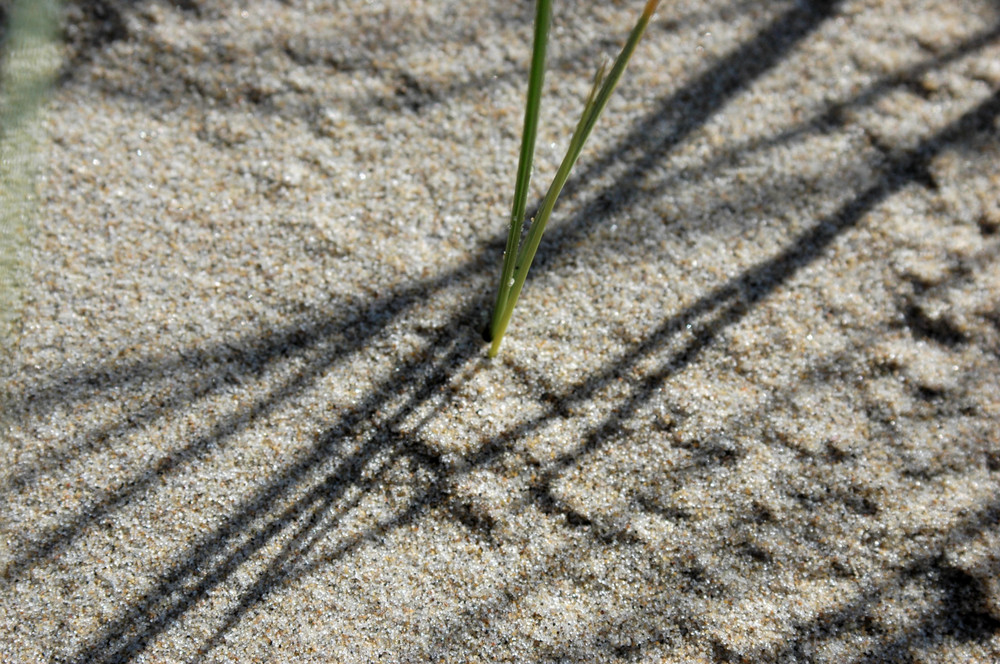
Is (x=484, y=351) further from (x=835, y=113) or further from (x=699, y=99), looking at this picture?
(x=835, y=113)

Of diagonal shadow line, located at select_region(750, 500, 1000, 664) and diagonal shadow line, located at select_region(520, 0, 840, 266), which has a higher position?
diagonal shadow line, located at select_region(520, 0, 840, 266)

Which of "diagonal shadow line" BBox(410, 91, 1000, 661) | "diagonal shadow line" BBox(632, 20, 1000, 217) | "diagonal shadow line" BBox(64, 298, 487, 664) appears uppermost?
"diagonal shadow line" BBox(632, 20, 1000, 217)

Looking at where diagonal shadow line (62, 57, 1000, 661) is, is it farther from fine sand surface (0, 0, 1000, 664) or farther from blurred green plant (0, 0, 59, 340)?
blurred green plant (0, 0, 59, 340)

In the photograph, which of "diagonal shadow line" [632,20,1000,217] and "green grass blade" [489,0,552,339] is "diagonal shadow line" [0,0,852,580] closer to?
"diagonal shadow line" [632,20,1000,217]

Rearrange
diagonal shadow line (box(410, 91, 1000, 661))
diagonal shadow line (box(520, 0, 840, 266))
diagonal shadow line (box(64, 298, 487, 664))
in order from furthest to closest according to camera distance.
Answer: diagonal shadow line (box(520, 0, 840, 266)) → diagonal shadow line (box(410, 91, 1000, 661)) → diagonal shadow line (box(64, 298, 487, 664))

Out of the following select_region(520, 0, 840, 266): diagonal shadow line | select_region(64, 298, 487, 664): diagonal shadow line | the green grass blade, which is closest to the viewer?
the green grass blade

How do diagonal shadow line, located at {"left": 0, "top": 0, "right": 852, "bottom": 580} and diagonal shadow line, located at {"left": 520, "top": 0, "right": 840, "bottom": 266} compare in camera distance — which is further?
diagonal shadow line, located at {"left": 520, "top": 0, "right": 840, "bottom": 266}

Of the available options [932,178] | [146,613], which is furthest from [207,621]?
[932,178]

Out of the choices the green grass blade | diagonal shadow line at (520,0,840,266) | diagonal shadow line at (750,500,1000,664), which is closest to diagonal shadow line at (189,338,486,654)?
the green grass blade
